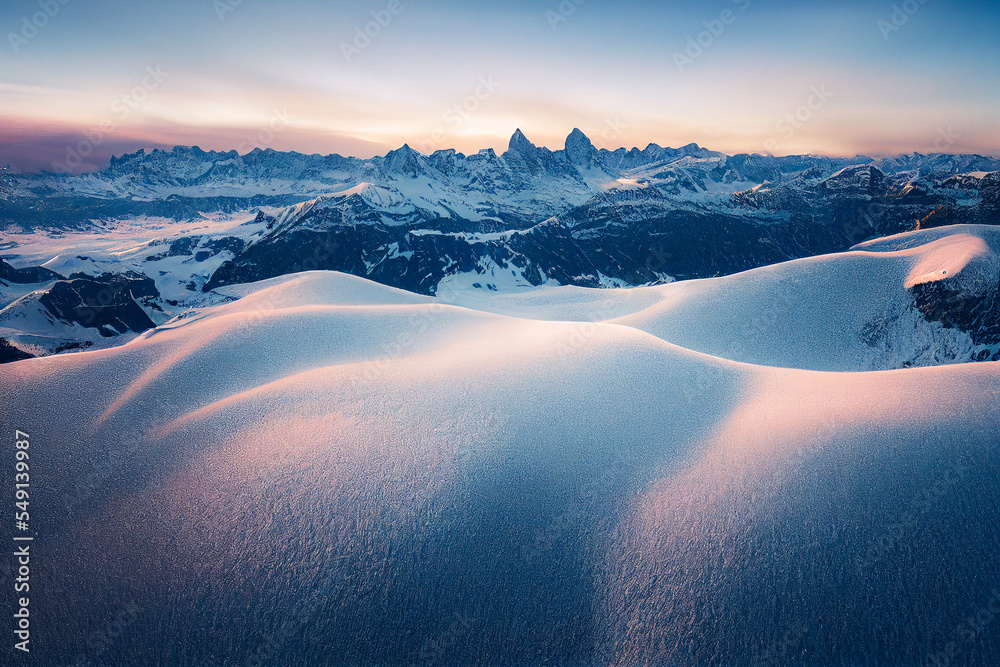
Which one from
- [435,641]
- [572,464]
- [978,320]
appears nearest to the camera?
[435,641]

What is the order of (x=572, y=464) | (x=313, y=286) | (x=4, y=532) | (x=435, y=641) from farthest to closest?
1. (x=313, y=286)
2. (x=572, y=464)
3. (x=4, y=532)
4. (x=435, y=641)

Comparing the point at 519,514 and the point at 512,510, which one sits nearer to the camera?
the point at 519,514

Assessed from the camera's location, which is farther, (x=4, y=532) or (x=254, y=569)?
(x=4, y=532)

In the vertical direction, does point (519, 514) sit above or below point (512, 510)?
below

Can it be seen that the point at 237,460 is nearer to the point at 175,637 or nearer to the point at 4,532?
the point at 175,637

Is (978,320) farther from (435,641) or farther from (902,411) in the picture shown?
(435,641)

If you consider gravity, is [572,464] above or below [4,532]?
above

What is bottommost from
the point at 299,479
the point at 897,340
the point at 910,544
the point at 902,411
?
the point at 897,340

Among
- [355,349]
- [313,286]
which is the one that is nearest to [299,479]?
[355,349]
